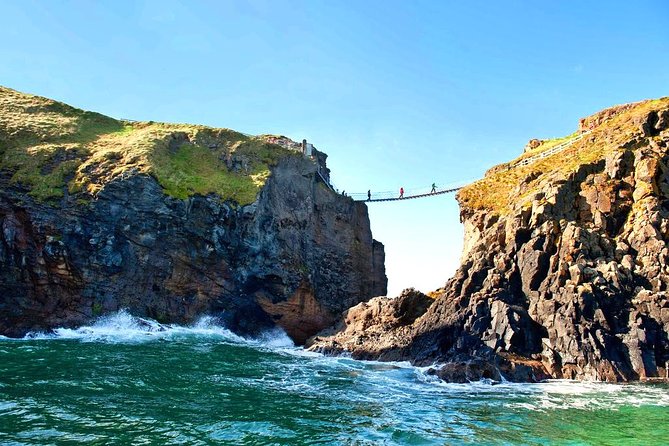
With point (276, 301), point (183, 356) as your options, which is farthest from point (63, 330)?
point (276, 301)

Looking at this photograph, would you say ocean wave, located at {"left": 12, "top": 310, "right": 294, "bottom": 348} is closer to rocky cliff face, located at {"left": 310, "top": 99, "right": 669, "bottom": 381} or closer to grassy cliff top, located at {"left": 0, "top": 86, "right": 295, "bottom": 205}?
rocky cliff face, located at {"left": 310, "top": 99, "right": 669, "bottom": 381}

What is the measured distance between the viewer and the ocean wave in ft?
125

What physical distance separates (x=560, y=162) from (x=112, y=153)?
43377 mm

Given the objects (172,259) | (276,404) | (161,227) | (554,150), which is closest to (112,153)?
(161,227)

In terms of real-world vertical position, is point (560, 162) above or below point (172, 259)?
above

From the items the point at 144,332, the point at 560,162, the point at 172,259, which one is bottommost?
the point at 144,332

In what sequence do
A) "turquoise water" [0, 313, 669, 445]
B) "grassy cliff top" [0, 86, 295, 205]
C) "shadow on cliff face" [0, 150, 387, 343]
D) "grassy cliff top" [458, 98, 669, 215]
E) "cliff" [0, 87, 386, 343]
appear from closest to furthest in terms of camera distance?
1. "turquoise water" [0, 313, 669, 445]
2. "shadow on cliff face" [0, 150, 387, 343]
3. "cliff" [0, 87, 386, 343]
4. "grassy cliff top" [458, 98, 669, 215]
5. "grassy cliff top" [0, 86, 295, 205]

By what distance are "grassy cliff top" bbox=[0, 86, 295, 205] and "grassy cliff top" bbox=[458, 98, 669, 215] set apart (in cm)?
2366

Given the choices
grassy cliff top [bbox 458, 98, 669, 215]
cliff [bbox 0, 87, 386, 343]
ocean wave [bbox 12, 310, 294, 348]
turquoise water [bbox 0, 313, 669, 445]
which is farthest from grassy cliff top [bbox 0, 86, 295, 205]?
grassy cliff top [bbox 458, 98, 669, 215]

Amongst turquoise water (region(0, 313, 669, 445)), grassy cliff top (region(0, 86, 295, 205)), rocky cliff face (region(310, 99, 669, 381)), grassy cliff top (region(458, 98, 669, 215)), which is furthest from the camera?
grassy cliff top (region(0, 86, 295, 205))

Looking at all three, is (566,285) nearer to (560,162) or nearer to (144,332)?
(560,162)

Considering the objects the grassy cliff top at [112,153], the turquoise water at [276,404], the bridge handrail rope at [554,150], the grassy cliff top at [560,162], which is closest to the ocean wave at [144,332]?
the turquoise water at [276,404]

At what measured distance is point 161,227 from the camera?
47.7 meters

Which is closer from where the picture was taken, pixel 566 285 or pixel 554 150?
pixel 566 285
